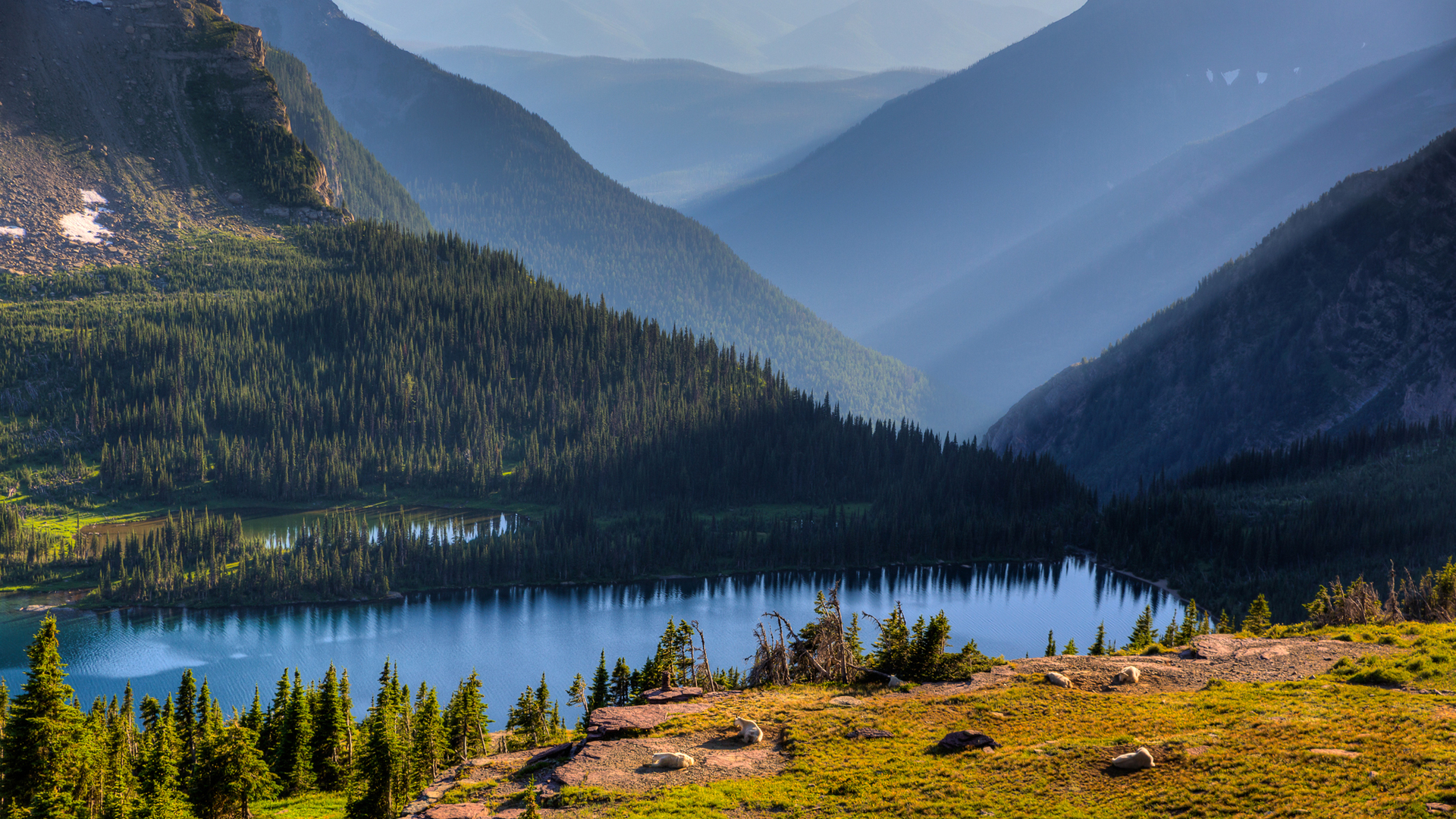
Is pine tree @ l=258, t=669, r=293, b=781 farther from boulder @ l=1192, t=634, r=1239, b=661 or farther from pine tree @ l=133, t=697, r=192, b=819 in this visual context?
boulder @ l=1192, t=634, r=1239, b=661

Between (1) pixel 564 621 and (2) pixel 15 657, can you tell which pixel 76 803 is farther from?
(1) pixel 564 621

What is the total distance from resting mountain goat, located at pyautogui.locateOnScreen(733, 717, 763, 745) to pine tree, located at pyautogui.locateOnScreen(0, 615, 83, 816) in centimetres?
4216

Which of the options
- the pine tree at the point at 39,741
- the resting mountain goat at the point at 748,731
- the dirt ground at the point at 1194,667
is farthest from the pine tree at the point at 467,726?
the dirt ground at the point at 1194,667

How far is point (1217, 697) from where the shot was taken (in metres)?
60.2

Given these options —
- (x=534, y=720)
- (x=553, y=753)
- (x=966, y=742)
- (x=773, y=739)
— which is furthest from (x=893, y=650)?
(x=534, y=720)

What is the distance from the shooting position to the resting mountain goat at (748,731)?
58.7 metres

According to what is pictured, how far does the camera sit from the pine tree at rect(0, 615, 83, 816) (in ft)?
223

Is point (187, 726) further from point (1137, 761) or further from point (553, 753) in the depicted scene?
point (1137, 761)

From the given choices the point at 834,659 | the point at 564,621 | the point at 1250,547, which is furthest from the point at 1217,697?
the point at 1250,547

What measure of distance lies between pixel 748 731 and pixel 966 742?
36.8 ft

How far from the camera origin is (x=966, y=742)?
55.9 meters

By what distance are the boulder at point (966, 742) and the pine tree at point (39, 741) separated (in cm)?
5294

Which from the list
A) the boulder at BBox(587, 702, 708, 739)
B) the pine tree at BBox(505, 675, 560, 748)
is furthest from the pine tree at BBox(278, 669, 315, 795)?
the boulder at BBox(587, 702, 708, 739)

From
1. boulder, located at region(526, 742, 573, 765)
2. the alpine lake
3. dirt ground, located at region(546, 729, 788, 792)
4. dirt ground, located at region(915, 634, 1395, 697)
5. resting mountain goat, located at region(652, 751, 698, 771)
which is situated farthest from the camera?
the alpine lake
